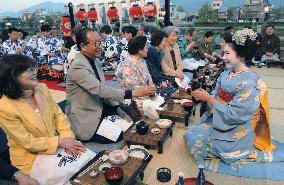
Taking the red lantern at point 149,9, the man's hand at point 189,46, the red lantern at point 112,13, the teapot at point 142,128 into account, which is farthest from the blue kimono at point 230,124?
the red lantern at point 112,13

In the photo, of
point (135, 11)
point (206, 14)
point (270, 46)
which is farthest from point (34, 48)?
point (206, 14)

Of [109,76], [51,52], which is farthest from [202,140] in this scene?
[51,52]

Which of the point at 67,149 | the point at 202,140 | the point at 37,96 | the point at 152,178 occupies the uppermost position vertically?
the point at 37,96

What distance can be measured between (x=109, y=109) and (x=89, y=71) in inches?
39.4

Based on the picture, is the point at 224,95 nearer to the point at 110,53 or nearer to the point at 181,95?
the point at 181,95

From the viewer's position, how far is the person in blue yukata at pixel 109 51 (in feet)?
35.4

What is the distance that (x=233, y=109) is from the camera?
144 inches

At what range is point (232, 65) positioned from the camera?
3.93m

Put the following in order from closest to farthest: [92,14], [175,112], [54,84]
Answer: [175,112]
[54,84]
[92,14]

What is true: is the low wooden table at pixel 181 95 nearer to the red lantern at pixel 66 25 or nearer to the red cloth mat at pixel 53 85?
the red cloth mat at pixel 53 85

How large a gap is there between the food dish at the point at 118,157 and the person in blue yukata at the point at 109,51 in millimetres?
7925

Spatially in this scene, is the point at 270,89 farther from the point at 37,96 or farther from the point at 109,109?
the point at 37,96

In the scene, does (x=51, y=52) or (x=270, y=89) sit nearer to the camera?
(x=270, y=89)

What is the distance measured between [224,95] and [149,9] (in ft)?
34.8
